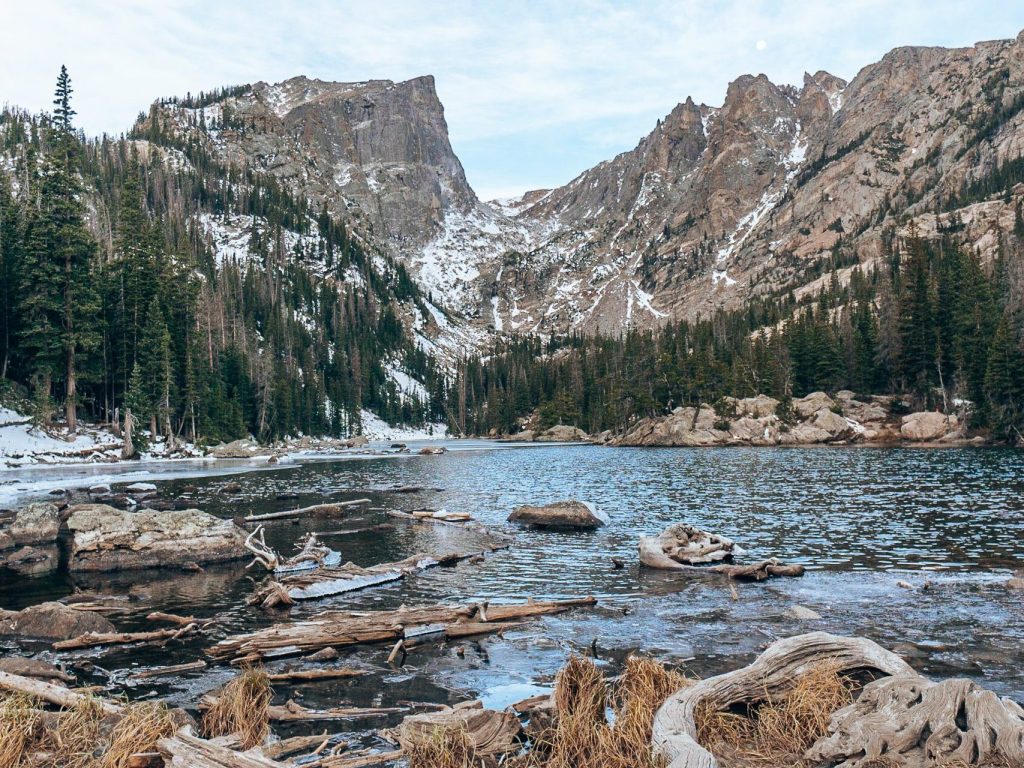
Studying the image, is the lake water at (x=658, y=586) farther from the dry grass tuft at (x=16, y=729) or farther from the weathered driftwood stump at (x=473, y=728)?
the dry grass tuft at (x=16, y=729)

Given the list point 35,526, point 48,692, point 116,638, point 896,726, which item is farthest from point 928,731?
point 35,526

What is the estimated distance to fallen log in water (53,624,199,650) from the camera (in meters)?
12.9

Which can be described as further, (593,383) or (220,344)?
(593,383)

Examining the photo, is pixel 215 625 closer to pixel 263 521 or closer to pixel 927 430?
pixel 263 521

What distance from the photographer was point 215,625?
46.8 feet

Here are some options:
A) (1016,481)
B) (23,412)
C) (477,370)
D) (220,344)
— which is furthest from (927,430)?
(477,370)

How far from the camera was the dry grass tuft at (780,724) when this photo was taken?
705 centimetres

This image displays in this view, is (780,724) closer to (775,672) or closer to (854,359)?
(775,672)

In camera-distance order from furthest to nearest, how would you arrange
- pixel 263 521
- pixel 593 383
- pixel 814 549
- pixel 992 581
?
pixel 593 383, pixel 263 521, pixel 814 549, pixel 992 581

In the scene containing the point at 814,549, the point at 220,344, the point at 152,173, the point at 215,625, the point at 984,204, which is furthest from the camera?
the point at 152,173

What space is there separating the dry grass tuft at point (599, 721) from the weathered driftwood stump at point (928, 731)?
177 cm

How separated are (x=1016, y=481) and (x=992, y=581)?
28.4 m

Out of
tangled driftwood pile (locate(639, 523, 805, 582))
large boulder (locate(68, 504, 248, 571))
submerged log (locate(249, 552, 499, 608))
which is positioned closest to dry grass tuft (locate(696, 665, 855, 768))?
tangled driftwood pile (locate(639, 523, 805, 582))

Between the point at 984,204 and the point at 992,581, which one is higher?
the point at 984,204
